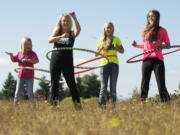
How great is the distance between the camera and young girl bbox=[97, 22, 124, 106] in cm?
1112

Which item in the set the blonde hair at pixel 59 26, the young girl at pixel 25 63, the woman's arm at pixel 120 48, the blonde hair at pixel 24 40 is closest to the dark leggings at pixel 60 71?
the blonde hair at pixel 59 26

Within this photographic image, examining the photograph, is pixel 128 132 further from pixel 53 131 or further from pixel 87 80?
pixel 87 80

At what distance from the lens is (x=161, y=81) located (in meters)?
10.7

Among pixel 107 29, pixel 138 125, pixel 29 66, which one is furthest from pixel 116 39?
pixel 138 125

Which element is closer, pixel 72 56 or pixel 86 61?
pixel 72 56

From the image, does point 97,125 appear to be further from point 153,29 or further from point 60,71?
point 153,29

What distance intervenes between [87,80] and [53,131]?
2948 inches

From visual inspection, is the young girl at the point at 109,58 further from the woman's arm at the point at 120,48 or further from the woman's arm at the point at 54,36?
the woman's arm at the point at 54,36

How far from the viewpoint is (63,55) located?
10.1 metres

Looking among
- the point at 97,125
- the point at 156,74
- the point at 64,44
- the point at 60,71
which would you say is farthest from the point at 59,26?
the point at 97,125

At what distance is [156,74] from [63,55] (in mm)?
1941

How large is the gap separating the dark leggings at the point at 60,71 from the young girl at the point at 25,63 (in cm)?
185

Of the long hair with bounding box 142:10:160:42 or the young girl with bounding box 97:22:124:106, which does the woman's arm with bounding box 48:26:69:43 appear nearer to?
the young girl with bounding box 97:22:124:106

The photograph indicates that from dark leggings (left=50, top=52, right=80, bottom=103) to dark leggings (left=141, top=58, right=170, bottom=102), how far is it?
4.78 ft
